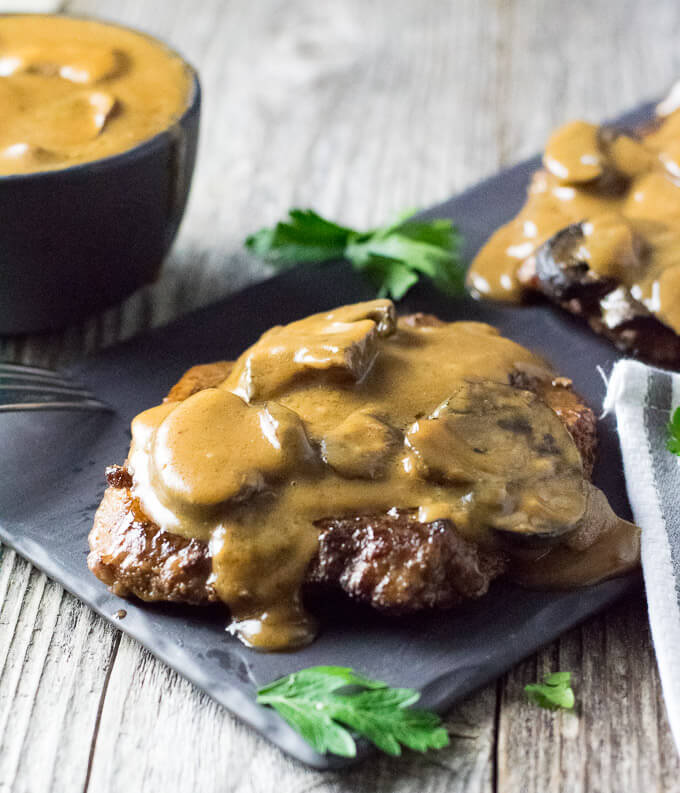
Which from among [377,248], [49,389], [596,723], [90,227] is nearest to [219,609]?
[596,723]

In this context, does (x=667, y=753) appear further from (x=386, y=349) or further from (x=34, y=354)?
(x=34, y=354)

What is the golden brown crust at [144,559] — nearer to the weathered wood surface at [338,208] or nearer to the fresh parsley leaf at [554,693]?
the weathered wood surface at [338,208]

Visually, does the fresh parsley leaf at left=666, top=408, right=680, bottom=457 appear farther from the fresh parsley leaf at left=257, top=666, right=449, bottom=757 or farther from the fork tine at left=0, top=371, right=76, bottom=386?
the fork tine at left=0, top=371, right=76, bottom=386

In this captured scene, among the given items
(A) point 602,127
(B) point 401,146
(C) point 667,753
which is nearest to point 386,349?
(C) point 667,753

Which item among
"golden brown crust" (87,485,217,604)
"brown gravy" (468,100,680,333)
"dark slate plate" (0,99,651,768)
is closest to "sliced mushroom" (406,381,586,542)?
"dark slate plate" (0,99,651,768)

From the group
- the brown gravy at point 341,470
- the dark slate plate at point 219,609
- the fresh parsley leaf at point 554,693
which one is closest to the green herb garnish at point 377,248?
the dark slate plate at point 219,609

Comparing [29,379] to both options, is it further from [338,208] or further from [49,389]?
[338,208]
